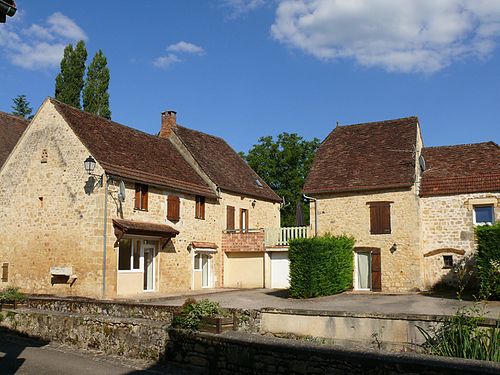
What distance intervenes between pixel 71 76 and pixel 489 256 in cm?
3061

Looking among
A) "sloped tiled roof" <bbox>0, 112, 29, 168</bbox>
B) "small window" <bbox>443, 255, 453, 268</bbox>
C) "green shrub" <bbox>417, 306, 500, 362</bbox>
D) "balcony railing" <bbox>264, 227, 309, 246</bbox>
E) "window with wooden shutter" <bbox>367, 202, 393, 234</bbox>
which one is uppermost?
"sloped tiled roof" <bbox>0, 112, 29, 168</bbox>

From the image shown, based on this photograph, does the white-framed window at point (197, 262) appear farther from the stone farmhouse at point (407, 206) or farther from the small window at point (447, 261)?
the small window at point (447, 261)

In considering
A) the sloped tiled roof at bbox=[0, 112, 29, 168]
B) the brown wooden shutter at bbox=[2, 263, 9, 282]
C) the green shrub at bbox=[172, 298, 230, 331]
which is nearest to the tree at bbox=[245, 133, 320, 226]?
the sloped tiled roof at bbox=[0, 112, 29, 168]

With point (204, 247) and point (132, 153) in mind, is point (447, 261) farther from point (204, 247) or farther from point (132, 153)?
point (132, 153)

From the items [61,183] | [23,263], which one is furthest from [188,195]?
[23,263]

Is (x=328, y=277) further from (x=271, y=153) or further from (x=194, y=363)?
(x=271, y=153)

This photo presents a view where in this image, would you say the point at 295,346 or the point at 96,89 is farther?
the point at 96,89

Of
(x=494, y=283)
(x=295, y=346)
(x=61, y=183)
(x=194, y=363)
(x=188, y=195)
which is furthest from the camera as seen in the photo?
(x=188, y=195)

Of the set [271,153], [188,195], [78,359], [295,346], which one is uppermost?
[271,153]

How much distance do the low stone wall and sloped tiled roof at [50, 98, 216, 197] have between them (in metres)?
13.1

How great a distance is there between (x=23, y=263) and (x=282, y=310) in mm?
15913

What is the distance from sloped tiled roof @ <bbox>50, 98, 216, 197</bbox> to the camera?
2228 centimetres

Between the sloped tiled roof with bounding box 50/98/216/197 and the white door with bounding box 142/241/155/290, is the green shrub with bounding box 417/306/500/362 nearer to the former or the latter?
the sloped tiled roof with bounding box 50/98/216/197

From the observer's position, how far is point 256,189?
32469 millimetres
